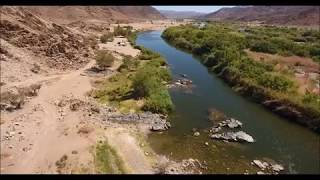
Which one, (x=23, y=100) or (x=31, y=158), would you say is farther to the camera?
(x=23, y=100)

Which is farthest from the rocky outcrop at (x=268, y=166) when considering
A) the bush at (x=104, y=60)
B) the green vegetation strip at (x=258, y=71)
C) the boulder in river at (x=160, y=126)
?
the bush at (x=104, y=60)

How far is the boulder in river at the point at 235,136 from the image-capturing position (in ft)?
52.4

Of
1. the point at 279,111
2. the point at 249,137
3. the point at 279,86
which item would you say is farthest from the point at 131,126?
the point at 279,86

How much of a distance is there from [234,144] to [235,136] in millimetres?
602

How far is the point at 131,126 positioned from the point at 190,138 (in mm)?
2660

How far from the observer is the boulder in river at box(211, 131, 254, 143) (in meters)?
16.0

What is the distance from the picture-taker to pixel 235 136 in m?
16.2

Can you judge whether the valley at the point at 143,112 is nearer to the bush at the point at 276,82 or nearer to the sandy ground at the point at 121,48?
the bush at the point at 276,82

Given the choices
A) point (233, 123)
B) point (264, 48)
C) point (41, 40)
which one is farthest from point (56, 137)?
point (264, 48)

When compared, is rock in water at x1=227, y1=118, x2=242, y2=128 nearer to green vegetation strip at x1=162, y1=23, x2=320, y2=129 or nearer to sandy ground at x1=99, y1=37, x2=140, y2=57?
green vegetation strip at x1=162, y1=23, x2=320, y2=129

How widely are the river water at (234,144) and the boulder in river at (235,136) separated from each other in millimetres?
296

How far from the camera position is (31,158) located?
42.4 ft

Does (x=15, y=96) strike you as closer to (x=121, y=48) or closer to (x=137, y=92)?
(x=137, y=92)
